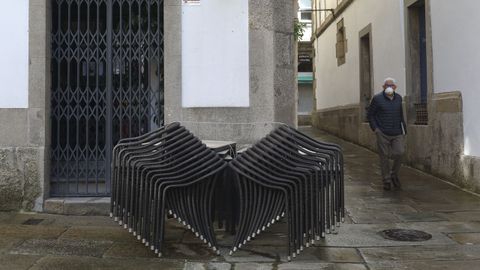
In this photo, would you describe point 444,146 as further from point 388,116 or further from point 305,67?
point 305,67

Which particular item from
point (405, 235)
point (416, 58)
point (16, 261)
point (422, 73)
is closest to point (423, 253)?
point (405, 235)

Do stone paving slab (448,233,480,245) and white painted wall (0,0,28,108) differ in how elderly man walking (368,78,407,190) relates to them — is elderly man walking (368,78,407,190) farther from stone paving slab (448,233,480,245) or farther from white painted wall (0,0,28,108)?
white painted wall (0,0,28,108)

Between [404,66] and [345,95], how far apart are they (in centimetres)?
613

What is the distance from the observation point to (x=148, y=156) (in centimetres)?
481

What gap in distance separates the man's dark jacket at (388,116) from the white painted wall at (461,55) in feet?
3.28

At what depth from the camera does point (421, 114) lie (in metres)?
10.3

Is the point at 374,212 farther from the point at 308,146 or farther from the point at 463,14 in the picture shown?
the point at 463,14

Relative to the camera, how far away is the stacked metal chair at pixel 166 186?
15.2 feet

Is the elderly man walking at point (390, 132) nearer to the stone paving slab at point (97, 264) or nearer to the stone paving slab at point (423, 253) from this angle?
the stone paving slab at point (423, 253)

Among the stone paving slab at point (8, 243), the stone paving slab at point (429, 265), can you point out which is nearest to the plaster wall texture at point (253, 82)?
the stone paving slab at point (8, 243)

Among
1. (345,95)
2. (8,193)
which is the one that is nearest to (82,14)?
(8,193)

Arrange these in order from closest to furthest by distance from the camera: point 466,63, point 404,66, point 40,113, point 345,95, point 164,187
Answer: point 164,187 < point 40,113 < point 466,63 < point 404,66 < point 345,95

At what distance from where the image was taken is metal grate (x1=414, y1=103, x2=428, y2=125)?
10.1 m

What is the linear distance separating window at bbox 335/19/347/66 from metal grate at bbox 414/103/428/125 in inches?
280
